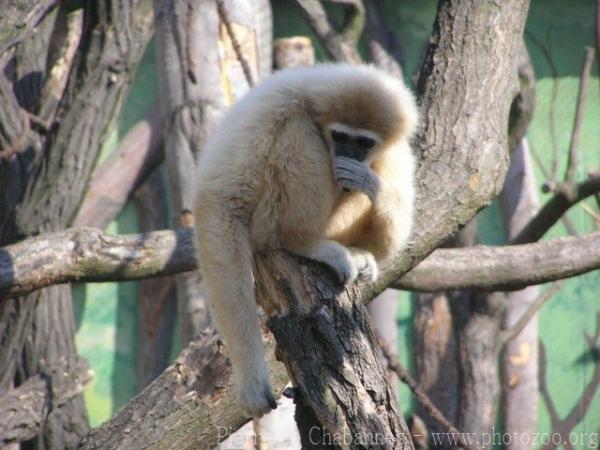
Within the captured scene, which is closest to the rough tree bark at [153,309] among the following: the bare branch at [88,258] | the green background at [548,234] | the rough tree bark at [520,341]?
the green background at [548,234]

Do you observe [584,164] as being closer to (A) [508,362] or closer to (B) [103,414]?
(A) [508,362]

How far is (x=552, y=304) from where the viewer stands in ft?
25.7

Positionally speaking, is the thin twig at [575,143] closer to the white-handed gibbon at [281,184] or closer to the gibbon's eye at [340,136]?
the white-handed gibbon at [281,184]

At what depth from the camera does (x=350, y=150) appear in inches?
136

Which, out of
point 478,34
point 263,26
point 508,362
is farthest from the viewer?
point 508,362

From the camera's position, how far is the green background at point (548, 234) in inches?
307

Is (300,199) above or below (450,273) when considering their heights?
above

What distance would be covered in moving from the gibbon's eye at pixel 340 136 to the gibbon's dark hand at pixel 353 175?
4.0 inches

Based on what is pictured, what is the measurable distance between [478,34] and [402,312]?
3.96m

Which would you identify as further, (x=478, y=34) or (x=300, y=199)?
(x=478, y=34)

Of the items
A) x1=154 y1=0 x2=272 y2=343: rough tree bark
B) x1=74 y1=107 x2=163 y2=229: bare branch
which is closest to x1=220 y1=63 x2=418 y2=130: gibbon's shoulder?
x1=154 y1=0 x2=272 y2=343: rough tree bark

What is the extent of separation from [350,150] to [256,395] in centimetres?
102

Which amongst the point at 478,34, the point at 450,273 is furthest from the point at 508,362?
the point at 478,34

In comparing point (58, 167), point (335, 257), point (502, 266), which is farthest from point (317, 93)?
point (58, 167)
